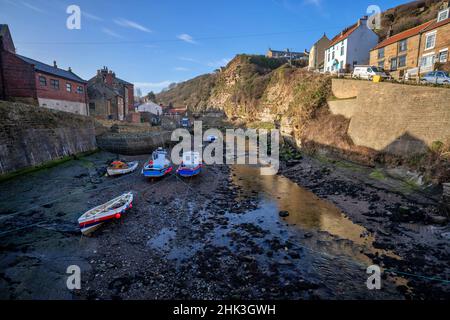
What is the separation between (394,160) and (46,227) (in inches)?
997

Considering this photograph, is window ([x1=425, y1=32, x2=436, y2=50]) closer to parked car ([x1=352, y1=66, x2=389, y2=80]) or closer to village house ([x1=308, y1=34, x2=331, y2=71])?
parked car ([x1=352, y1=66, x2=389, y2=80])

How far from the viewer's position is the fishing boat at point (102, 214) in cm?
1205

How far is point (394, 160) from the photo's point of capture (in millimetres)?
19500

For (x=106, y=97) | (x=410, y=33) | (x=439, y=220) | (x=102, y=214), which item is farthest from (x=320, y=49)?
(x=102, y=214)

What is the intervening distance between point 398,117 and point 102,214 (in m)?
24.2

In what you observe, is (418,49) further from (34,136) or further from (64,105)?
(64,105)

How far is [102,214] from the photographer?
498 inches

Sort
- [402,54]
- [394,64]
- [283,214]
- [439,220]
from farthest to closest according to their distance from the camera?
[394,64] < [402,54] < [283,214] < [439,220]

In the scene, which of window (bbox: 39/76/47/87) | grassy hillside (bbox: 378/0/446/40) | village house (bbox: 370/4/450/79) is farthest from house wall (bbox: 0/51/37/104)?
grassy hillside (bbox: 378/0/446/40)

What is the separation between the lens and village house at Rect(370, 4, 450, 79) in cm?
2755

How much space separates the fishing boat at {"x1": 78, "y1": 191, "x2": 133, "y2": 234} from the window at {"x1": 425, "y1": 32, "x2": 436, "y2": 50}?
129ft

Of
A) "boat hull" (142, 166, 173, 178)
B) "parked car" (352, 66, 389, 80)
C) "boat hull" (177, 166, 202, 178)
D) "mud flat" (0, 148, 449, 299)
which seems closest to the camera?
"mud flat" (0, 148, 449, 299)
